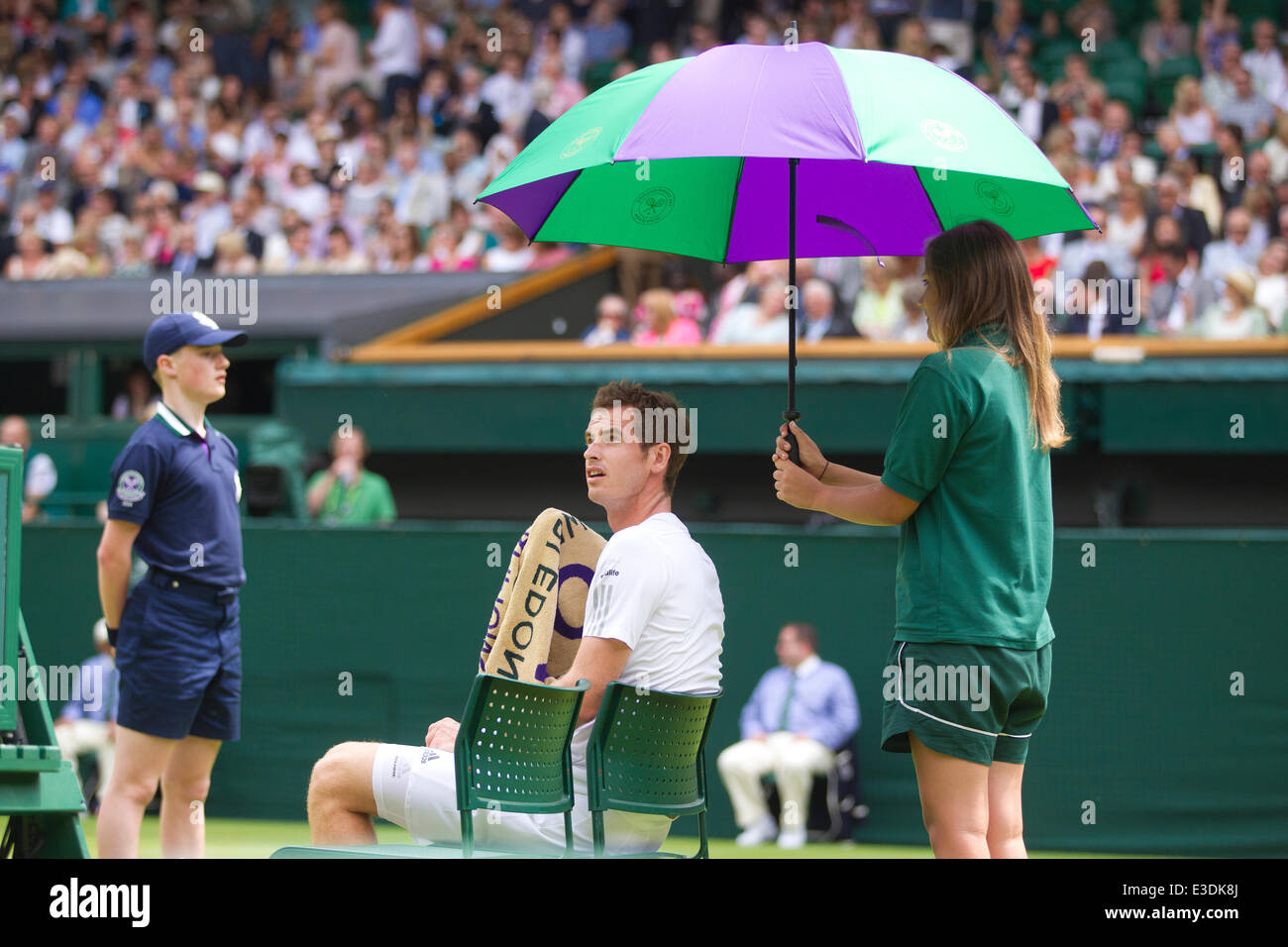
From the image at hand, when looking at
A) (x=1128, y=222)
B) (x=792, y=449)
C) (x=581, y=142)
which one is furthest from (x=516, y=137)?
(x=792, y=449)

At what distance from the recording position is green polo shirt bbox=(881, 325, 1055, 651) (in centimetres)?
379

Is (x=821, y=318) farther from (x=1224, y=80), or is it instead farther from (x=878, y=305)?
(x=1224, y=80)

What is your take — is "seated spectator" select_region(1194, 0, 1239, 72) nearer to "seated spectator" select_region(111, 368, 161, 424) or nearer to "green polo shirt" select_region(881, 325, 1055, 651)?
"seated spectator" select_region(111, 368, 161, 424)

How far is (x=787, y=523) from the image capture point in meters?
10.8

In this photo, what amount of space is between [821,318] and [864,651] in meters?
3.04

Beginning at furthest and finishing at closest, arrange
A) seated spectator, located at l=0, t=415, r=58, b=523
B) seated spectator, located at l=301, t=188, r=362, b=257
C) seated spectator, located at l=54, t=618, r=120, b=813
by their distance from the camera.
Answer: seated spectator, located at l=301, t=188, r=362, b=257
seated spectator, located at l=0, t=415, r=58, b=523
seated spectator, located at l=54, t=618, r=120, b=813

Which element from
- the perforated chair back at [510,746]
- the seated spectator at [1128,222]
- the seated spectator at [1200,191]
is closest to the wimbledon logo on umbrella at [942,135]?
the perforated chair back at [510,746]

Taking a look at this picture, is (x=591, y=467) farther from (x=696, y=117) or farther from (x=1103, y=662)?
(x=1103, y=662)

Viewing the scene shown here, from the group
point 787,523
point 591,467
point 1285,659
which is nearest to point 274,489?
point 787,523

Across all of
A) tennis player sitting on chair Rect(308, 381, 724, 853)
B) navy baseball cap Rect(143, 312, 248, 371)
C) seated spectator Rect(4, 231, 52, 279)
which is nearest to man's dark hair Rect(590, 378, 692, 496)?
tennis player sitting on chair Rect(308, 381, 724, 853)

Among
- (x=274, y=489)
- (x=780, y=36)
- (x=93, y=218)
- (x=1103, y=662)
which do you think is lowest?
(x=1103, y=662)

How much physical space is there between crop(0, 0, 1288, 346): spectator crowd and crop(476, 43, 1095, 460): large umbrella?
5325 millimetres

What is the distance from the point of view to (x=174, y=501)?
5.45 meters
